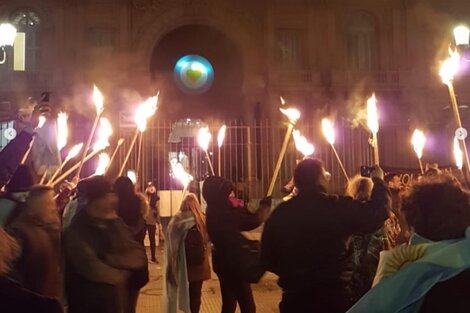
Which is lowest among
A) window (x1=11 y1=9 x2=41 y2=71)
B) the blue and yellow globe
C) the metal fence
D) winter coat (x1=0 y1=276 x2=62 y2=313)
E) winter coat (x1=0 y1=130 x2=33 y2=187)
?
winter coat (x1=0 y1=276 x2=62 y2=313)

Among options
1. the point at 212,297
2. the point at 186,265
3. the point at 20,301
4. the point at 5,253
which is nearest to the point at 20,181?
the point at 186,265

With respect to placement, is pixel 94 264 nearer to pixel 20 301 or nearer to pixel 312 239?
pixel 312 239

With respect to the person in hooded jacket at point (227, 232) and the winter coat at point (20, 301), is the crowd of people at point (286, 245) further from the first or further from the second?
the winter coat at point (20, 301)

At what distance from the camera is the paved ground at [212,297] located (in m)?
8.66

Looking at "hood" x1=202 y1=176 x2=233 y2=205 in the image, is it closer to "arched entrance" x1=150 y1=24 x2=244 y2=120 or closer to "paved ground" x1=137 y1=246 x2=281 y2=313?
"paved ground" x1=137 y1=246 x2=281 y2=313

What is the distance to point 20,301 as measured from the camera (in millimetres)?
2025

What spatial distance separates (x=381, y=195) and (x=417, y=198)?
4.78 ft

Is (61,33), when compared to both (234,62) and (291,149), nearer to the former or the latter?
(234,62)

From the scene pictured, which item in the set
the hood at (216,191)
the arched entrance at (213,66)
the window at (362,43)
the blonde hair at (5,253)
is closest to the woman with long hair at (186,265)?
the hood at (216,191)

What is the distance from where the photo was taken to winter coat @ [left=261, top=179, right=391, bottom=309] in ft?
12.4

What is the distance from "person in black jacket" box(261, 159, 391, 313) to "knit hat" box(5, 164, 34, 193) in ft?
6.94

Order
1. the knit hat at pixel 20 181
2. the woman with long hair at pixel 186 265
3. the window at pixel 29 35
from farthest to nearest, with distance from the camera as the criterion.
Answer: the window at pixel 29 35, the woman with long hair at pixel 186 265, the knit hat at pixel 20 181

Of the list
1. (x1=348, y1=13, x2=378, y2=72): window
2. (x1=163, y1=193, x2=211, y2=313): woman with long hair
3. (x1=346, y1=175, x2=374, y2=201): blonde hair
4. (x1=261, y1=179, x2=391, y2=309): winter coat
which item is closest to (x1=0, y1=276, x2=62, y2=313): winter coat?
(x1=261, y1=179, x2=391, y2=309): winter coat

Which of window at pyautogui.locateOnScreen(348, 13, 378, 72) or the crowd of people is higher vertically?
window at pyautogui.locateOnScreen(348, 13, 378, 72)
